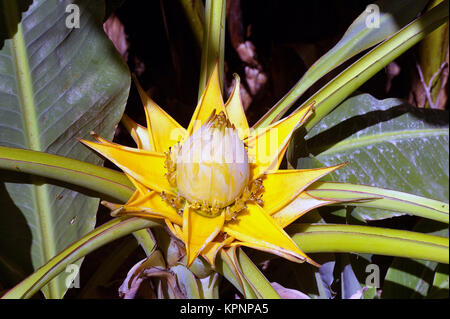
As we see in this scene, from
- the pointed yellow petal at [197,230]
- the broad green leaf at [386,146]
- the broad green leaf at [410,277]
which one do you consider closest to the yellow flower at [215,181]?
the pointed yellow petal at [197,230]

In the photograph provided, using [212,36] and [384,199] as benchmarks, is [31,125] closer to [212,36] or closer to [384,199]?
[212,36]

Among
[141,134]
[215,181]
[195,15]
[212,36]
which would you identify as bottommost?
[215,181]

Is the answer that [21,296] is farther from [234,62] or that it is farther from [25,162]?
[234,62]

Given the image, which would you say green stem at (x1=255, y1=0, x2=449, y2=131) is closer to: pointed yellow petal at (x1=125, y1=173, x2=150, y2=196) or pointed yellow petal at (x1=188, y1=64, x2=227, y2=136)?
pointed yellow petal at (x1=188, y1=64, x2=227, y2=136)

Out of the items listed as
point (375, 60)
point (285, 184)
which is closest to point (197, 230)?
point (285, 184)

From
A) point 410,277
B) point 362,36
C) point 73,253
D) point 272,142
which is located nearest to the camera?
point 73,253

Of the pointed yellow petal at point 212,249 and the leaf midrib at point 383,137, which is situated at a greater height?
the leaf midrib at point 383,137

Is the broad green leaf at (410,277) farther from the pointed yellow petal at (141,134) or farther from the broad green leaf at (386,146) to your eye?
the pointed yellow petal at (141,134)

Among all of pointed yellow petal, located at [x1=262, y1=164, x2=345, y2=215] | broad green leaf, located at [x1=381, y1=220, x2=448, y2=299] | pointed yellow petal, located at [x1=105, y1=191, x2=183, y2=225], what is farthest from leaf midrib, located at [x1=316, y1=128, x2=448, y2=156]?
pointed yellow petal, located at [x1=105, y1=191, x2=183, y2=225]
